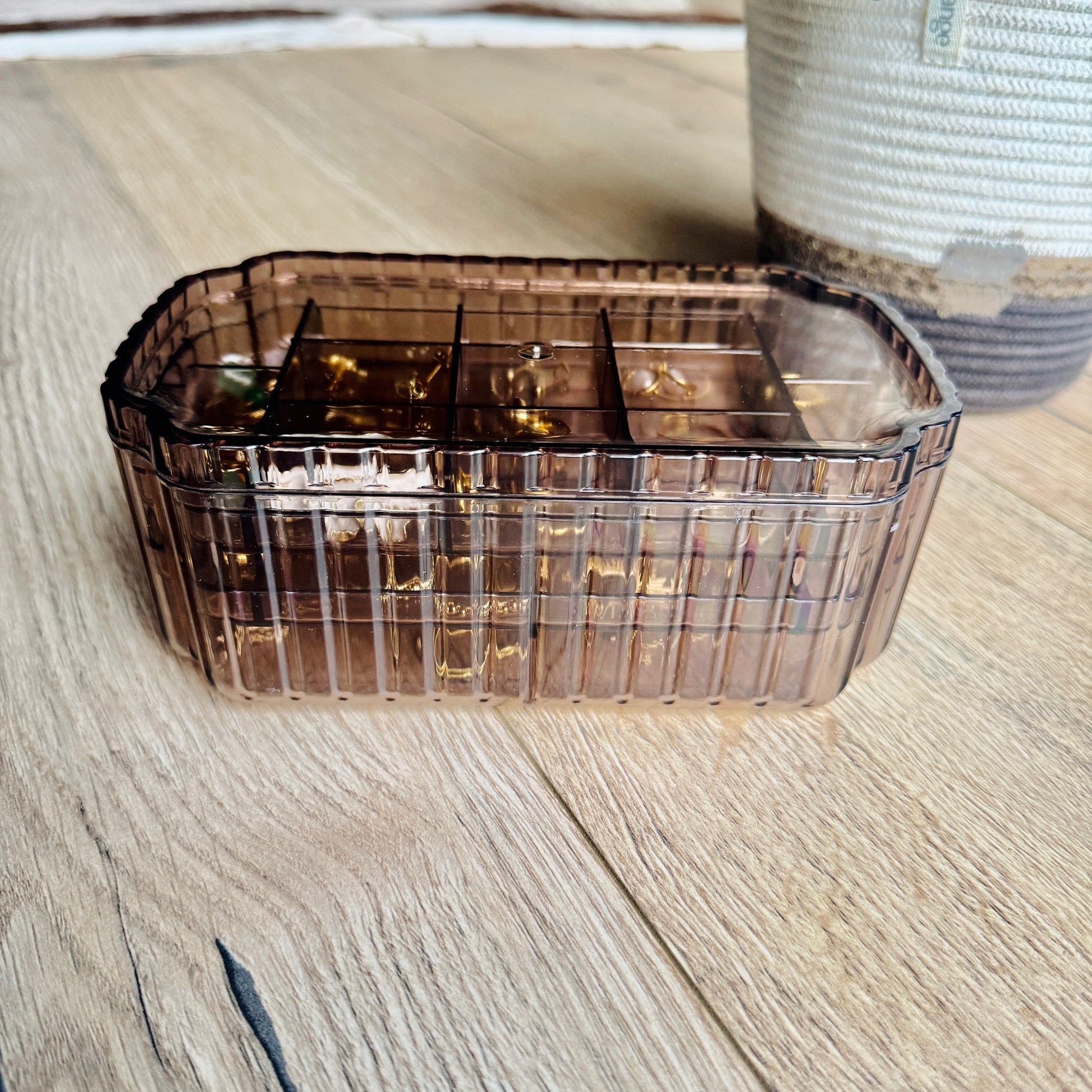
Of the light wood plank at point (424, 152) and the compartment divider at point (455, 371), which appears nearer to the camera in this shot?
the compartment divider at point (455, 371)

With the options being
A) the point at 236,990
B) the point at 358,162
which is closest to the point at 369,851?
the point at 236,990

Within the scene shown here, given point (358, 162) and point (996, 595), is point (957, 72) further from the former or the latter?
point (358, 162)

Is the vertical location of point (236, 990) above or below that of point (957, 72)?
below

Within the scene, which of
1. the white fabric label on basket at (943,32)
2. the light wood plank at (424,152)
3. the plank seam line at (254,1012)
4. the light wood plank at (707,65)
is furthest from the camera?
the light wood plank at (707,65)

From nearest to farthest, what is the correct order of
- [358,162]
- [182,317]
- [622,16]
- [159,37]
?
1. [182,317]
2. [358,162]
3. [159,37]
4. [622,16]

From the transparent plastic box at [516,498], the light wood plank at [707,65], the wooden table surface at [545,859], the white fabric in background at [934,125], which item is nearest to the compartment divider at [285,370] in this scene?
the transparent plastic box at [516,498]

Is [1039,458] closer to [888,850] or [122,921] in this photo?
[888,850]

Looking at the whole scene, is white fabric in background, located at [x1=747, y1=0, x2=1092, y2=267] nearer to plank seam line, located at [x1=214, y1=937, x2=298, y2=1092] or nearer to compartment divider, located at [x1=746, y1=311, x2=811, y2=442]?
compartment divider, located at [x1=746, y1=311, x2=811, y2=442]

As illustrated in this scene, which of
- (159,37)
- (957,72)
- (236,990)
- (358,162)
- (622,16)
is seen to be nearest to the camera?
(236,990)

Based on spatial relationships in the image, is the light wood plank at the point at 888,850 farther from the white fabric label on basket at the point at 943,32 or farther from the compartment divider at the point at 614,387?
the white fabric label on basket at the point at 943,32
